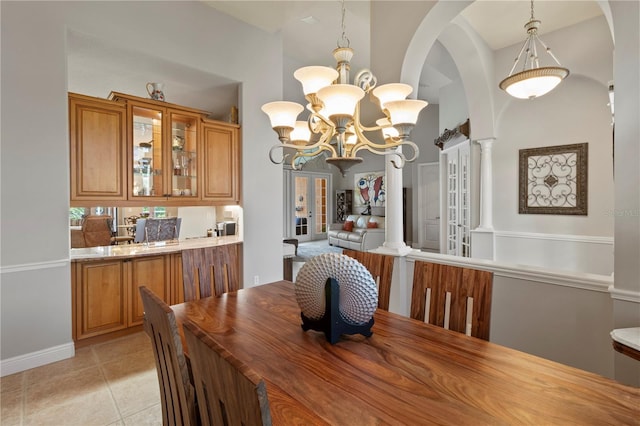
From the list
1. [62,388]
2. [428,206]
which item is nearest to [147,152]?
[62,388]

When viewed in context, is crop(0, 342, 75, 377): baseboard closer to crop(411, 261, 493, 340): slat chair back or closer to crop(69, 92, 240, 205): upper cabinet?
crop(69, 92, 240, 205): upper cabinet

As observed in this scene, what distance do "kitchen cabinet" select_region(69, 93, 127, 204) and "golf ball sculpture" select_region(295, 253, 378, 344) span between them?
2.61 meters

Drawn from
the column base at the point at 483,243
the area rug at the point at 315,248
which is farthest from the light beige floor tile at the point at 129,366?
the area rug at the point at 315,248

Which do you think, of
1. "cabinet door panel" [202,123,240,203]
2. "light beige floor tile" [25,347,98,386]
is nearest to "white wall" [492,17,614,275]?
"cabinet door panel" [202,123,240,203]

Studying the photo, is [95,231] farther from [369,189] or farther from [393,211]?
[369,189]

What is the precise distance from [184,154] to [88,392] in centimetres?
243

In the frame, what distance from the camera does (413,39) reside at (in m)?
2.72

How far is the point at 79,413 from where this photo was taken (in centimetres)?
→ 198

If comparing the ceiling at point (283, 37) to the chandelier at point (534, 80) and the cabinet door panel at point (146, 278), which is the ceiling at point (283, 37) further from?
the cabinet door panel at point (146, 278)

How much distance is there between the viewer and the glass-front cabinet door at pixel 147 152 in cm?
320

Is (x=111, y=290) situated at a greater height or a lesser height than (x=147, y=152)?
lesser

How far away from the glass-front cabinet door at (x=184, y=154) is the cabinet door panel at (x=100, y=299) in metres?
1.04

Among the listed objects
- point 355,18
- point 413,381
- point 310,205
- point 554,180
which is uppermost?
point 355,18

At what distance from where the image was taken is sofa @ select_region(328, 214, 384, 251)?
8.38 metres
